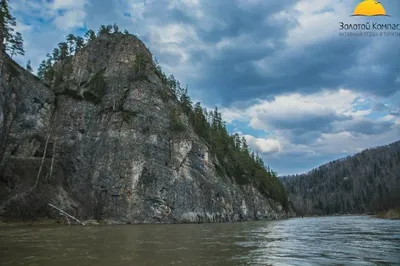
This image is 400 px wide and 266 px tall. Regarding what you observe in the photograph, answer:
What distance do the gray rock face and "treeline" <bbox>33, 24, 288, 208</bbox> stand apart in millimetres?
2878

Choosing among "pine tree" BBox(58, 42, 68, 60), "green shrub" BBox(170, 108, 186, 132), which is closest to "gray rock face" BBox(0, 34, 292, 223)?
"green shrub" BBox(170, 108, 186, 132)

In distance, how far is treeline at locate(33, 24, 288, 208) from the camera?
86.8 metres

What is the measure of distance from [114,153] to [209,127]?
59156 millimetres

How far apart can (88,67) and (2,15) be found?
2916 centimetres

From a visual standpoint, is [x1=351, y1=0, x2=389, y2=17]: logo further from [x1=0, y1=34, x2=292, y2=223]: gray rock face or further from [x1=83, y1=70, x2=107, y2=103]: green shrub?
[x1=83, y1=70, x2=107, y2=103]: green shrub

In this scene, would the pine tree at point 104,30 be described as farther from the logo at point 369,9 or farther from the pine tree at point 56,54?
the logo at point 369,9

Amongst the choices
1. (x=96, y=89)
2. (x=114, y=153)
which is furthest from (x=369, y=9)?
(x=96, y=89)

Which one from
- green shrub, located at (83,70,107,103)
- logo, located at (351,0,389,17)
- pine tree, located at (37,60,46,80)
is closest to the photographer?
logo, located at (351,0,389,17)

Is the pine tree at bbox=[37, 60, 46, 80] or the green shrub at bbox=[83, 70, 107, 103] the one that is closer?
the green shrub at bbox=[83, 70, 107, 103]

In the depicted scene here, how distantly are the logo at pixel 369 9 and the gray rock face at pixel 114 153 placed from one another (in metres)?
48.2

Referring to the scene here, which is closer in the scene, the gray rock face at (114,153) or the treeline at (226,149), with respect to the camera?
the gray rock face at (114,153)

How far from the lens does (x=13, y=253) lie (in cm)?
1503

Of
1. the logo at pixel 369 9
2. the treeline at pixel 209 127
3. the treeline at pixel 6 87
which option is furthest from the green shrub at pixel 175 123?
the logo at pixel 369 9

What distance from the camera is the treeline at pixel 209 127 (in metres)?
86.8
